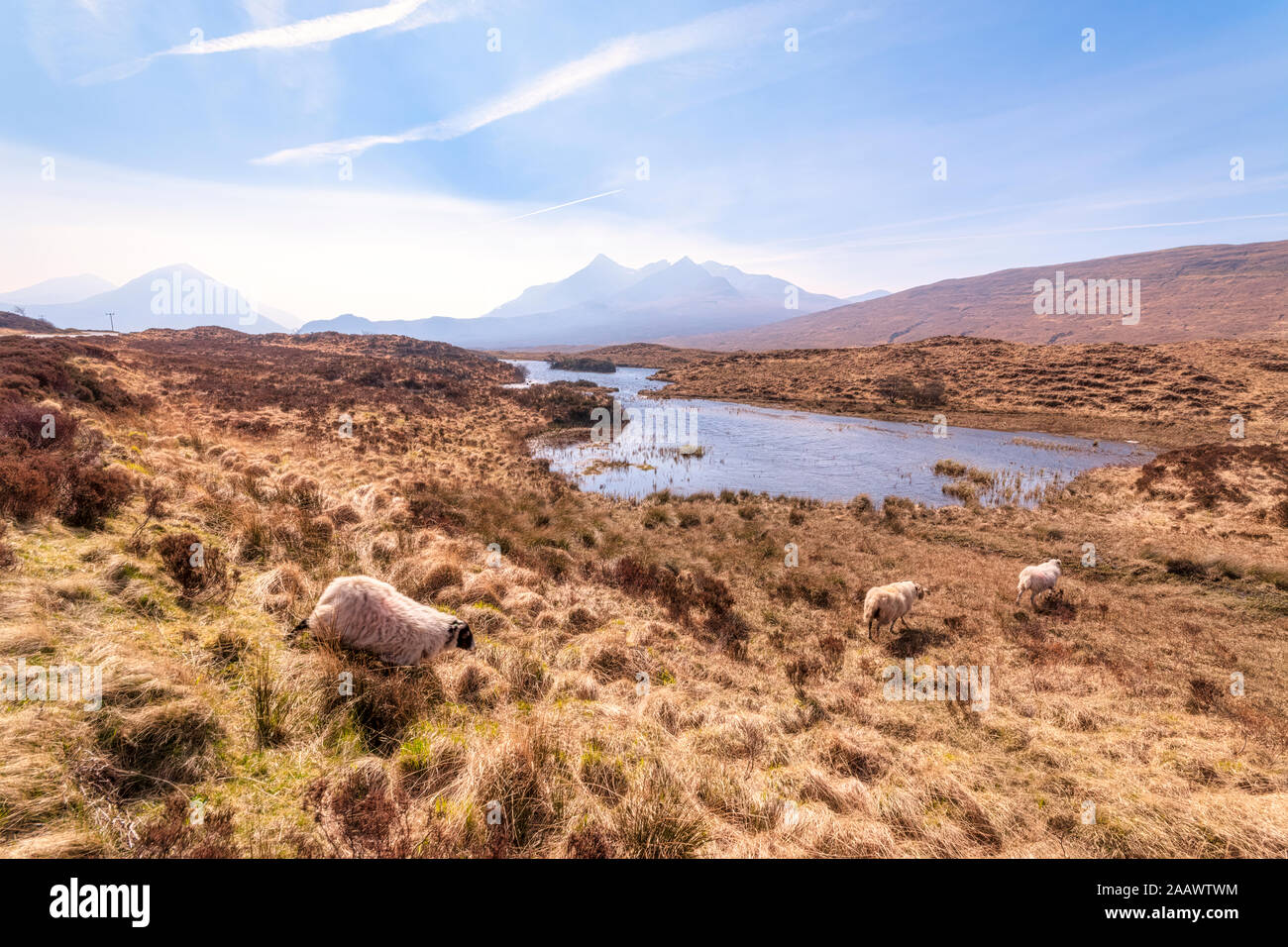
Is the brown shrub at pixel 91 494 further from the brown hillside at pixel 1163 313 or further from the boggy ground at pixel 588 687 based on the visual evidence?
the brown hillside at pixel 1163 313

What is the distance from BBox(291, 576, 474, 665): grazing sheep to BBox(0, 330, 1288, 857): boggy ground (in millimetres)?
262

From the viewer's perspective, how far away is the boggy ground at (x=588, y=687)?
3438 mm

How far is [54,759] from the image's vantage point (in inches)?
121

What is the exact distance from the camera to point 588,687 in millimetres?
6211

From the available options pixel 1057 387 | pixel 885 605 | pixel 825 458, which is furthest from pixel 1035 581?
pixel 1057 387

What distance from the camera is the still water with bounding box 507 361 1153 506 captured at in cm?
2264

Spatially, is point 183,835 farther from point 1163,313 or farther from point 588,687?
point 1163,313

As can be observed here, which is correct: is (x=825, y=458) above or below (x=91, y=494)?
below

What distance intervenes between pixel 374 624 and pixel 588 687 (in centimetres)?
287

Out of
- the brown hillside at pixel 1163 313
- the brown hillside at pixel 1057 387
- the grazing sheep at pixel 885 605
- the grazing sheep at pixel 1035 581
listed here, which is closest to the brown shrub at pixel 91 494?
the grazing sheep at pixel 885 605

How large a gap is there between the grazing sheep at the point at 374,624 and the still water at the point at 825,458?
1567 centimetres

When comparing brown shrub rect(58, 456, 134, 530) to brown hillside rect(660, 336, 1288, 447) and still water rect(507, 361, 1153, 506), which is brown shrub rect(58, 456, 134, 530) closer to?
still water rect(507, 361, 1153, 506)

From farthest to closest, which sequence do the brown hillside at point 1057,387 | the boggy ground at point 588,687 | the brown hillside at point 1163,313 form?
1. the brown hillside at point 1163,313
2. the brown hillside at point 1057,387
3. the boggy ground at point 588,687

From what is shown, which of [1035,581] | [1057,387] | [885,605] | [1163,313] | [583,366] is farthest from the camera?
[1163,313]
